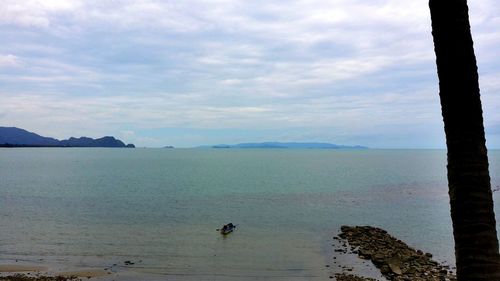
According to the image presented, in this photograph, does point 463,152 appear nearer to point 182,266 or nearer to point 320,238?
point 182,266

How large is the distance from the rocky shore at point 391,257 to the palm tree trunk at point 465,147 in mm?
22280

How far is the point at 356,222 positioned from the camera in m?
47.6

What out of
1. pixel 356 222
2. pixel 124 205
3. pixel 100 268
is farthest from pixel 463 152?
pixel 124 205

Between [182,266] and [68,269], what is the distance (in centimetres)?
764

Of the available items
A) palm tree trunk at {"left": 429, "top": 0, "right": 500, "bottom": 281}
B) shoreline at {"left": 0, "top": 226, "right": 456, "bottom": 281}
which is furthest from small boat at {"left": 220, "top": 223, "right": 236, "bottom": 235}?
palm tree trunk at {"left": 429, "top": 0, "right": 500, "bottom": 281}

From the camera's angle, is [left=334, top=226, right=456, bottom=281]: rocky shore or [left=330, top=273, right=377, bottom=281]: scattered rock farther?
[left=334, top=226, right=456, bottom=281]: rocky shore

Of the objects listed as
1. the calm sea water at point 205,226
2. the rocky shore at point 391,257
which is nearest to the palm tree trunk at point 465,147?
the rocky shore at point 391,257

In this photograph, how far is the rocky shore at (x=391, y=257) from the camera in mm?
26375

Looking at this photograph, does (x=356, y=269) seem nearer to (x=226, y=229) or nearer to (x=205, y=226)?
(x=226, y=229)

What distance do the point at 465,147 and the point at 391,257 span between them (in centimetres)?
2837

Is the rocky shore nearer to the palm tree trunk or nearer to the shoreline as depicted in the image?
the shoreline

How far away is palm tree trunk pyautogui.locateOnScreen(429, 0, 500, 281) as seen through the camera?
15.4 feet

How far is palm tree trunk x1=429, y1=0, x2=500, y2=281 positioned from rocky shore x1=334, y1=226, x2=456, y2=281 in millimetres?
22280

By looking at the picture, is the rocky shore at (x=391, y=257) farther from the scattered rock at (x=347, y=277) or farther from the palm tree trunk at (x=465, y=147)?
the palm tree trunk at (x=465, y=147)
